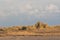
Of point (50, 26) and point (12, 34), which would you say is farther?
point (50, 26)

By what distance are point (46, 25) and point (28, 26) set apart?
5.46m

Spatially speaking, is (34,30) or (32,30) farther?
(34,30)

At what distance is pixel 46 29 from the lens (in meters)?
64.4

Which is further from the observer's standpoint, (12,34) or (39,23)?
(39,23)

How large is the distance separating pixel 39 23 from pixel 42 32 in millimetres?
3339

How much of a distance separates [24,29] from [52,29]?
8542 mm

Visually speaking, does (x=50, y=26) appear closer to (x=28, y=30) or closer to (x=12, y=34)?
(x=28, y=30)

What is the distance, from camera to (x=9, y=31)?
61312 millimetres

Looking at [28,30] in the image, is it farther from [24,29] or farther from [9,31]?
[9,31]

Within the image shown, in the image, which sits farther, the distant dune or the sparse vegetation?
the sparse vegetation

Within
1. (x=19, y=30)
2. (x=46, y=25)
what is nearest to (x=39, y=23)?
(x=46, y=25)

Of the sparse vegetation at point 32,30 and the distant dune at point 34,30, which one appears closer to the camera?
the distant dune at point 34,30

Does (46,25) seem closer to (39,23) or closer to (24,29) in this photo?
(39,23)

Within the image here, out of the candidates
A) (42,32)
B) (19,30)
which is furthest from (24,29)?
(42,32)
